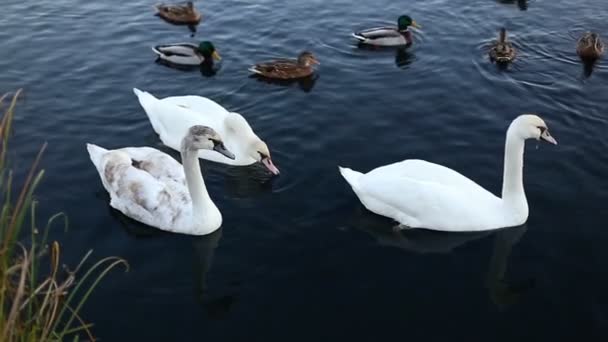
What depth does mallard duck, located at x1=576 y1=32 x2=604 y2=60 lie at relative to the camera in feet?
45.5

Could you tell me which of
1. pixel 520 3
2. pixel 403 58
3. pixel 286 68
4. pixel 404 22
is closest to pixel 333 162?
pixel 286 68

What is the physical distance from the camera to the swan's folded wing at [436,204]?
29.8 ft

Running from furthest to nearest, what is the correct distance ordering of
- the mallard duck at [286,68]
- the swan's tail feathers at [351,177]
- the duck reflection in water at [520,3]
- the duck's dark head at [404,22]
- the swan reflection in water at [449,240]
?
the duck reflection in water at [520,3], the duck's dark head at [404,22], the mallard duck at [286,68], the swan's tail feathers at [351,177], the swan reflection in water at [449,240]

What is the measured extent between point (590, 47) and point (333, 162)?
252 inches

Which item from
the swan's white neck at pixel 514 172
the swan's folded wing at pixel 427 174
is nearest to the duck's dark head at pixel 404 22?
the swan's folded wing at pixel 427 174

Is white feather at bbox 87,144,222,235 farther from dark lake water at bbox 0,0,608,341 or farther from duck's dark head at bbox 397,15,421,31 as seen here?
duck's dark head at bbox 397,15,421,31

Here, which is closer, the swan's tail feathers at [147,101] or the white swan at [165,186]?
the white swan at [165,186]

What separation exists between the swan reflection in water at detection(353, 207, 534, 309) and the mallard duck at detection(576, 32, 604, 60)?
20.3 ft

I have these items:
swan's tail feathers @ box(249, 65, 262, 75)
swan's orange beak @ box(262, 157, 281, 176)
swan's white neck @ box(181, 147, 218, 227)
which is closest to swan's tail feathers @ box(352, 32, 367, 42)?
swan's tail feathers @ box(249, 65, 262, 75)

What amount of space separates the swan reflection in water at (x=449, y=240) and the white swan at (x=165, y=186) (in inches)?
86.7

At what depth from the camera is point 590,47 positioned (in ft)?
45.4

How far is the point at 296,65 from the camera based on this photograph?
1416 cm

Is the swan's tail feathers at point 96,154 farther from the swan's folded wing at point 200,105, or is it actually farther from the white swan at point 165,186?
the swan's folded wing at point 200,105

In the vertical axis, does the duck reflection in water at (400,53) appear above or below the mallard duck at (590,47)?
below
